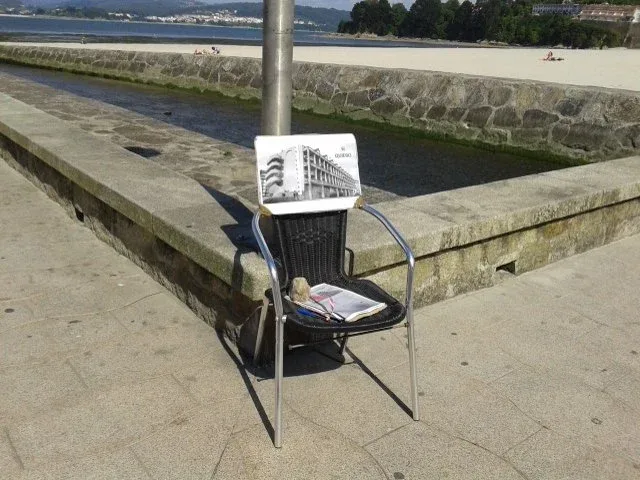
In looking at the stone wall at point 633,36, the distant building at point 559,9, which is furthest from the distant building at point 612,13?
the stone wall at point 633,36

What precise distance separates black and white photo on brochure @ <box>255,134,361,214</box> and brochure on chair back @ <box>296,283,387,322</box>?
0.38 meters

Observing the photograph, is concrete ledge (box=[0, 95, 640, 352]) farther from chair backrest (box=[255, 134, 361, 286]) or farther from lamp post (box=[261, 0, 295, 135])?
lamp post (box=[261, 0, 295, 135])

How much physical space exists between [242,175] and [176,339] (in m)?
3.94

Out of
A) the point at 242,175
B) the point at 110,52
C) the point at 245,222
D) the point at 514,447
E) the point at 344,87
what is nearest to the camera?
the point at 514,447

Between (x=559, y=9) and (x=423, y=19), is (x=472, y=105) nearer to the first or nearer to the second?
(x=559, y=9)

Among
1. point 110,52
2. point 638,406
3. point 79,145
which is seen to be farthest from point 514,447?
point 110,52

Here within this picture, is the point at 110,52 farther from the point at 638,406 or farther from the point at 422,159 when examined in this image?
the point at 638,406

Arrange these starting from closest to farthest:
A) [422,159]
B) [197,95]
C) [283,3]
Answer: [283,3], [422,159], [197,95]

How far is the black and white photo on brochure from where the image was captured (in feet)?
9.59

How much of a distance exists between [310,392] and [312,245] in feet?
2.11

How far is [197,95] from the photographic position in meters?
15.7

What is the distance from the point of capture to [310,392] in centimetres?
290

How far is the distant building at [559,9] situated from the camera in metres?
89.0

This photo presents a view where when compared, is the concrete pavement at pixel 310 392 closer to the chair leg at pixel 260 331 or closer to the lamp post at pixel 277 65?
the chair leg at pixel 260 331
